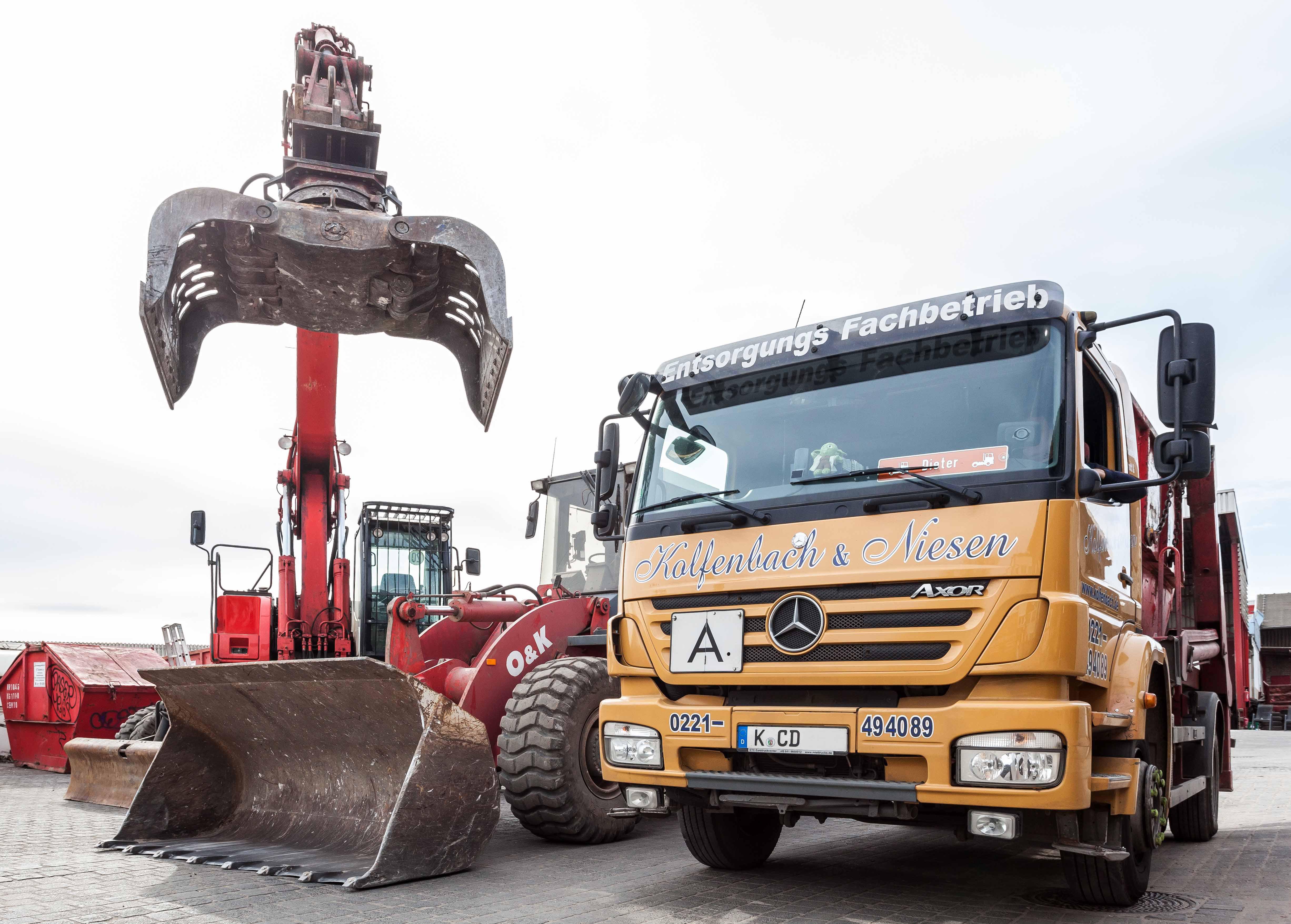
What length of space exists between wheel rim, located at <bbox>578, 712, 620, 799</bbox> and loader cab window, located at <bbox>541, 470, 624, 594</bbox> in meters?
2.21

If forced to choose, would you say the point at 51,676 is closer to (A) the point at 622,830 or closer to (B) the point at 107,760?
(B) the point at 107,760

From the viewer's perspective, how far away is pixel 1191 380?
13.8 ft

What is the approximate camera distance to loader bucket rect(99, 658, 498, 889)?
17.3ft

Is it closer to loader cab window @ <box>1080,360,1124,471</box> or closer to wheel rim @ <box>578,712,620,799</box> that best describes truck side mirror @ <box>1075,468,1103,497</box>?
loader cab window @ <box>1080,360,1124,471</box>

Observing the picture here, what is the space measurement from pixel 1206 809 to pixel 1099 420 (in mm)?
4081

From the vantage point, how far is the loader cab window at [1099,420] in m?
4.48

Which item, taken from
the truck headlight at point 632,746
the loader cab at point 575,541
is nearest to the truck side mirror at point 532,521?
the loader cab at point 575,541

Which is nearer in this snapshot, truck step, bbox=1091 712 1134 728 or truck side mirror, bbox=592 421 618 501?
truck step, bbox=1091 712 1134 728

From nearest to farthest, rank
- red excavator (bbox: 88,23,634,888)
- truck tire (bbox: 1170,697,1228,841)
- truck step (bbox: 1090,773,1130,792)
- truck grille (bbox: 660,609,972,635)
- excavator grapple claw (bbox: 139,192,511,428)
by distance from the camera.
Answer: truck step (bbox: 1090,773,1130,792) → truck grille (bbox: 660,609,972,635) → red excavator (bbox: 88,23,634,888) → excavator grapple claw (bbox: 139,192,511,428) → truck tire (bbox: 1170,697,1228,841)

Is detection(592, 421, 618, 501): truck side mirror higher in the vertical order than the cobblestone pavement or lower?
higher

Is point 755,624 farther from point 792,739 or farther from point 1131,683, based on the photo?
point 1131,683

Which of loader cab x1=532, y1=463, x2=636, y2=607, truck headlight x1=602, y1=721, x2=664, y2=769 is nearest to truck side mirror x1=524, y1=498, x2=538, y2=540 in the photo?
loader cab x1=532, y1=463, x2=636, y2=607

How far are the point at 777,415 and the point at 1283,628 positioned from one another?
117 feet

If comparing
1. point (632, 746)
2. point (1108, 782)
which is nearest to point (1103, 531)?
point (1108, 782)
